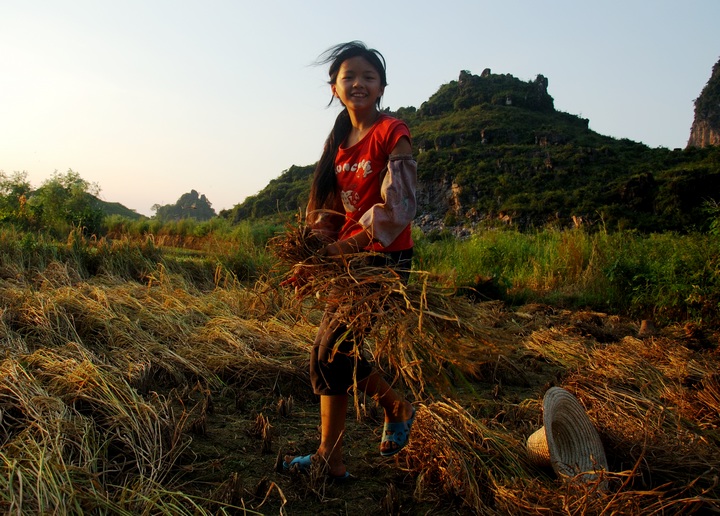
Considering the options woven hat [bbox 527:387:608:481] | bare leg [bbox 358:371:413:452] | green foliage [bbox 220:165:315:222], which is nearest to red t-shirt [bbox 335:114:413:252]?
bare leg [bbox 358:371:413:452]

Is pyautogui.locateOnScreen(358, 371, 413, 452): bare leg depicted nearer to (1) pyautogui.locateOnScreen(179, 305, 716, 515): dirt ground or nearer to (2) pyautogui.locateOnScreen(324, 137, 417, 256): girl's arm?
(1) pyautogui.locateOnScreen(179, 305, 716, 515): dirt ground

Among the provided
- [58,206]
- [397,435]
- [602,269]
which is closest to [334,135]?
[397,435]

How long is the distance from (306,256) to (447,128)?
186 ft

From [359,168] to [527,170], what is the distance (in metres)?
43.8

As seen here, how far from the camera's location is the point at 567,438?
225 centimetres

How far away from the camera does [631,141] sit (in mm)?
49562

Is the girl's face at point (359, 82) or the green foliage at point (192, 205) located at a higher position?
the green foliage at point (192, 205)

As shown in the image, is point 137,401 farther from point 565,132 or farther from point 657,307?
point 565,132

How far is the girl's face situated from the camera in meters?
2.27

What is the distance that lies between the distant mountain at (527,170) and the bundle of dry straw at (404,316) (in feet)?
64.6

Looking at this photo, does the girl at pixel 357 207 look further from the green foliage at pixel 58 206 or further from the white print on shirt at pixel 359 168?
the green foliage at pixel 58 206

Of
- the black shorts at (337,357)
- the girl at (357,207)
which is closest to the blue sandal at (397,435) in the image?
the girl at (357,207)

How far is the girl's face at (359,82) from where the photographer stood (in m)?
2.27

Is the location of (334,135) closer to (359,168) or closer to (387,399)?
(359,168)
